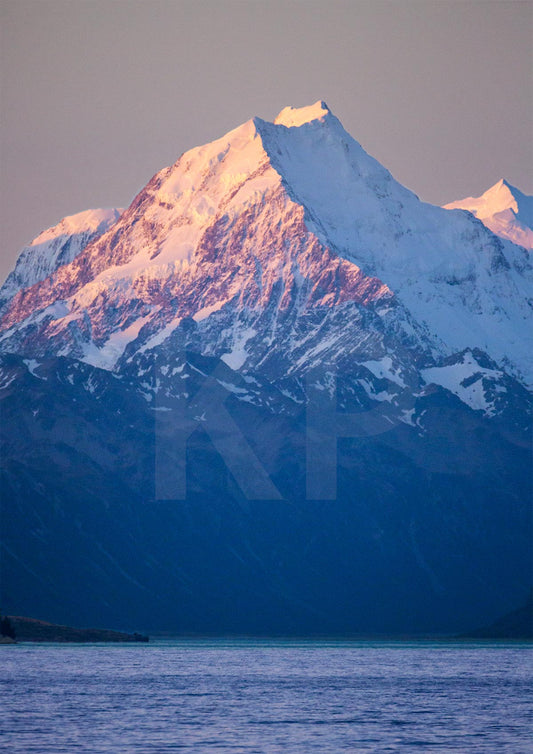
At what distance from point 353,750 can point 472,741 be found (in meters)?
11.1

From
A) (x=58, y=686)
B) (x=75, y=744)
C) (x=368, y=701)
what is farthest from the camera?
(x=58, y=686)

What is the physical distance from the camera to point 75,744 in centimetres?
13238

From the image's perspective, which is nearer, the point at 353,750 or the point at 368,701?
the point at 353,750

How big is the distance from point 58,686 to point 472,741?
6617 cm

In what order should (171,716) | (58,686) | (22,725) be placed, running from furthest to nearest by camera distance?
1. (58,686)
2. (171,716)
3. (22,725)

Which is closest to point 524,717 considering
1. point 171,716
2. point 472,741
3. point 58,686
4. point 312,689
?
point 472,741

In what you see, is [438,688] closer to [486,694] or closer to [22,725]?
[486,694]

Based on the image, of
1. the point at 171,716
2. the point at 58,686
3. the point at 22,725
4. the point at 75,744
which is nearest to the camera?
the point at 75,744

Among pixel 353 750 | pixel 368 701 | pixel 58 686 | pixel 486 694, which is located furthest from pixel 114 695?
pixel 353 750

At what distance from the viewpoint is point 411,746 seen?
134125 mm

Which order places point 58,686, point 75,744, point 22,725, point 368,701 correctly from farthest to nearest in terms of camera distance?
point 58,686 → point 368,701 → point 22,725 → point 75,744

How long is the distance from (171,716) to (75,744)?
983 inches

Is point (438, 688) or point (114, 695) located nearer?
point (114, 695)

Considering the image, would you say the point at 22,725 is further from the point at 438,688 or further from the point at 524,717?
the point at 438,688
